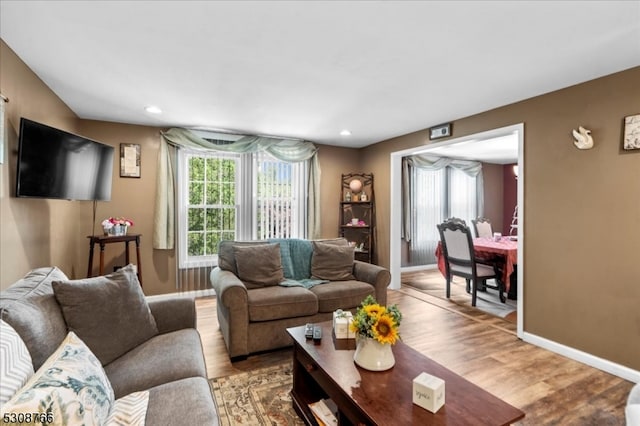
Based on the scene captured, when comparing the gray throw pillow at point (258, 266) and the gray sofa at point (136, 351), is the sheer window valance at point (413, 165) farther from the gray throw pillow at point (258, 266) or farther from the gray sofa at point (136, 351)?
the gray sofa at point (136, 351)

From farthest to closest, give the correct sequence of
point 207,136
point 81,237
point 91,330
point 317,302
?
1. point 207,136
2. point 81,237
3. point 317,302
4. point 91,330

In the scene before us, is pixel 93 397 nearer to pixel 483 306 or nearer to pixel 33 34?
pixel 33 34

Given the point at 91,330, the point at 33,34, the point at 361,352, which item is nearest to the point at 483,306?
the point at 361,352

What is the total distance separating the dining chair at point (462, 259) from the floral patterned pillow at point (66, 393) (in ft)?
12.8

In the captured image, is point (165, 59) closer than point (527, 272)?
Yes

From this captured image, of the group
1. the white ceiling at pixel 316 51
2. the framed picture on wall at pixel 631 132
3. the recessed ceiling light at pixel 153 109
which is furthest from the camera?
the recessed ceiling light at pixel 153 109

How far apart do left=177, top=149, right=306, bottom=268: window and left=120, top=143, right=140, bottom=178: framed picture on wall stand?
51 centimetres

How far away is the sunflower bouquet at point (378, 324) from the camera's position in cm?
147

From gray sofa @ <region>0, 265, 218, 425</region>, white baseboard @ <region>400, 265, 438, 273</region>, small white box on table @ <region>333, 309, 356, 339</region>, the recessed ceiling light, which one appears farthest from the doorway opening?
the recessed ceiling light

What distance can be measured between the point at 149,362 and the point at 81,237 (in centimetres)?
306

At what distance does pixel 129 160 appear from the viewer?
155 inches

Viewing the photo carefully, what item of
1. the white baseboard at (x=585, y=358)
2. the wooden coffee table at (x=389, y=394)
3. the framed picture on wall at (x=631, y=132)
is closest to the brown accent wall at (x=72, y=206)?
the wooden coffee table at (x=389, y=394)

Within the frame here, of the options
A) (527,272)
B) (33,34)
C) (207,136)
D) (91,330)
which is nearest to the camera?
(91,330)

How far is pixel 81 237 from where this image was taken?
Answer: 3752mm
